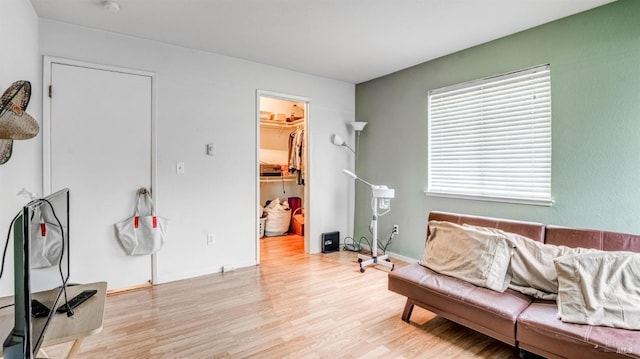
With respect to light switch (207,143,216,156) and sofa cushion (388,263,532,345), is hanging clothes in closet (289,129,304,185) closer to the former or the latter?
light switch (207,143,216,156)

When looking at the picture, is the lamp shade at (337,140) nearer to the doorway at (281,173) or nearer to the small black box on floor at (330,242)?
the doorway at (281,173)

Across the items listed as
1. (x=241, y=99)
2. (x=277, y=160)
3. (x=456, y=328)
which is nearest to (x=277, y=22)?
(x=241, y=99)

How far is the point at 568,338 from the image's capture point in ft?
5.32

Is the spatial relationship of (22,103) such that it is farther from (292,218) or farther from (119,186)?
(292,218)

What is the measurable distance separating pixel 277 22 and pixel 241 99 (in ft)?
3.74

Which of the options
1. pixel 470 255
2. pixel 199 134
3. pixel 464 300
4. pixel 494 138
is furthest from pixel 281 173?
pixel 464 300

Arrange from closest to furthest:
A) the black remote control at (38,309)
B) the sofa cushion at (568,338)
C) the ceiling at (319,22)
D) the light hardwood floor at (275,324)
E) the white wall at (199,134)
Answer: the black remote control at (38,309), the sofa cushion at (568,338), the light hardwood floor at (275,324), the ceiling at (319,22), the white wall at (199,134)

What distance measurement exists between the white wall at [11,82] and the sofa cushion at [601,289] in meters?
3.32

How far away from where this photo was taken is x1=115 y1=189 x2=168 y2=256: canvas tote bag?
2973 mm

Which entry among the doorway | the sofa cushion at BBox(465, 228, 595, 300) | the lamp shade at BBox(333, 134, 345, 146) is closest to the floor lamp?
the lamp shade at BBox(333, 134, 345, 146)

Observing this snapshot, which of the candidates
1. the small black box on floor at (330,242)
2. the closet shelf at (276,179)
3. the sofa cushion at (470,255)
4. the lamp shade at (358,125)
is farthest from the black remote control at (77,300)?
the closet shelf at (276,179)

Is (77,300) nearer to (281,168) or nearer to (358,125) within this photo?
(358,125)

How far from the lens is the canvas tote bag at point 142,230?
2973 millimetres

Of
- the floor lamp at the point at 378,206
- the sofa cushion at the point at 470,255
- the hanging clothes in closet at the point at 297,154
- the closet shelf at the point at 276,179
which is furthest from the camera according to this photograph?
the closet shelf at the point at 276,179
